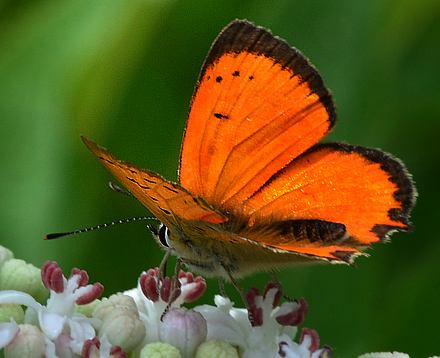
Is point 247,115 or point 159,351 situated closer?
point 159,351

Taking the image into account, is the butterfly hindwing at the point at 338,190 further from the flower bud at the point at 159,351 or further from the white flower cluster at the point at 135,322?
the flower bud at the point at 159,351

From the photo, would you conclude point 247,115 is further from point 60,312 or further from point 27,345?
point 27,345

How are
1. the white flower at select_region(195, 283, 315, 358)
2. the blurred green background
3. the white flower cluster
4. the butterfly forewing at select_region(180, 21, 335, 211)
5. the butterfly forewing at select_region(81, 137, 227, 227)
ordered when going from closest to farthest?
the butterfly forewing at select_region(81, 137, 227, 227), the white flower cluster, the white flower at select_region(195, 283, 315, 358), the butterfly forewing at select_region(180, 21, 335, 211), the blurred green background

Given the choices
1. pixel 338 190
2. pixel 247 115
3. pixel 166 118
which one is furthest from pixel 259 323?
pixel 166 118

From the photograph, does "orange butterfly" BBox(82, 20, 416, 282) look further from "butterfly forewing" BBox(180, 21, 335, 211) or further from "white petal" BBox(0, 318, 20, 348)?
"white petal" BBox(0, 318, 20, 348)

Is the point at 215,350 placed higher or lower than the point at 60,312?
higher

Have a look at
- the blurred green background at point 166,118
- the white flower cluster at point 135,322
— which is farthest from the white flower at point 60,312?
the blurred green background at point 166,118

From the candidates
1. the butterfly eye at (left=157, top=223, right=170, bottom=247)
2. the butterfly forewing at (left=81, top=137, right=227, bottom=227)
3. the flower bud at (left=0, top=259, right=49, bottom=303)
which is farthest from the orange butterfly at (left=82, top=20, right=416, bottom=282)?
the flower bud at (left=0, top=259, right=49, bottom=303)

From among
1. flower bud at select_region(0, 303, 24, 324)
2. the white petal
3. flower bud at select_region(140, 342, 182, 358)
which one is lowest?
flower bud at select_region(0, 303, 24, 324)
